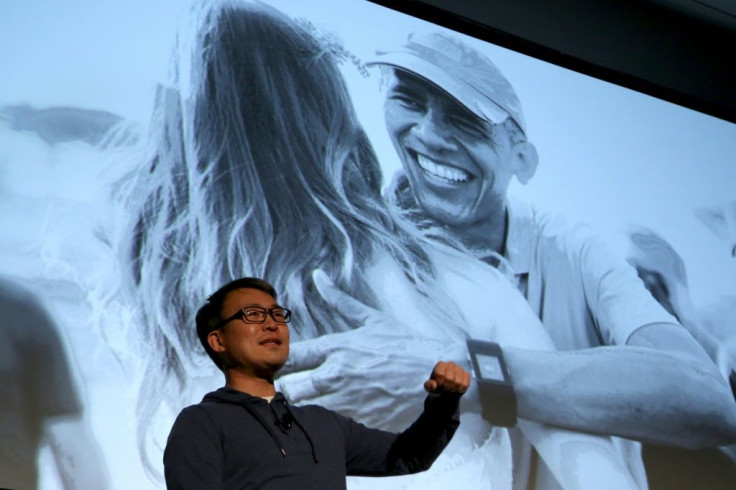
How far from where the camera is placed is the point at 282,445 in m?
1.34

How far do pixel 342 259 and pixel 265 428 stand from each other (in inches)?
33.6

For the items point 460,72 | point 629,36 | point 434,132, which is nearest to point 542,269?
point 434,132

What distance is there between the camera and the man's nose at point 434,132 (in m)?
2.46

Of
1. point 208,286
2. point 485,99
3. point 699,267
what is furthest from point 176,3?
point 699,267

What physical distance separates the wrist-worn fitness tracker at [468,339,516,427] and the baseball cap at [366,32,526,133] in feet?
2.09

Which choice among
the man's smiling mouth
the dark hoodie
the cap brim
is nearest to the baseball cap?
the cap brim

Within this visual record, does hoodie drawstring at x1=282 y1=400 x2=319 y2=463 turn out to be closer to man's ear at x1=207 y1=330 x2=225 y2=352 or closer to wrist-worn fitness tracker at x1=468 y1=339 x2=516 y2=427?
man's ear at x1=207 y1=330 x2=225 y2=352

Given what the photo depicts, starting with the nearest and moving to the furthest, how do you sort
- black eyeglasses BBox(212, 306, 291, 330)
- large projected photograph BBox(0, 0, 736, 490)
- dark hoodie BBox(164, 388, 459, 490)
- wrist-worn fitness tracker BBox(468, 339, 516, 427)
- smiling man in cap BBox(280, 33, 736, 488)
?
dark hoodie BBox(164, 388, 459, 490) → black eyeglasses BBox(212, 306, 291, 330) → large projected photograph BBox(0, 0, 736, 490) → wrist-worn fitness tracker BBox(468, 339, 516, 427) → smiling man in cap BBox(280, 33, 736, 488)

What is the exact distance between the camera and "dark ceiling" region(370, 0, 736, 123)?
9.25 ft

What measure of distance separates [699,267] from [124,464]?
1.74m

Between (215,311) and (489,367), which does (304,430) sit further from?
(489,367)

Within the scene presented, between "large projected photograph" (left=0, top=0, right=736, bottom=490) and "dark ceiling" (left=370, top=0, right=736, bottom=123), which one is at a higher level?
"dark ceiling" (left=370, top=0, right=736, bottom=123)

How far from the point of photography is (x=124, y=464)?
1.75m

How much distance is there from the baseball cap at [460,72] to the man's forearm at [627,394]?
2.13 ft
